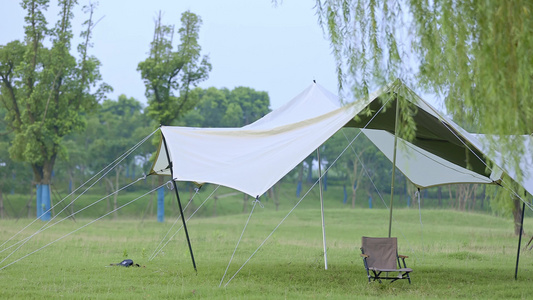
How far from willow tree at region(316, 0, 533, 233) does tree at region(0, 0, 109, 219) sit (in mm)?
17839

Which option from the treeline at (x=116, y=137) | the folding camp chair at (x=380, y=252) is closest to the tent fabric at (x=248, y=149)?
the folding camp chair at (x=380, y=252)

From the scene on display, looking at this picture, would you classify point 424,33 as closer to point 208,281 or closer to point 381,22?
point 381,22

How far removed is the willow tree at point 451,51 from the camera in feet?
14.5

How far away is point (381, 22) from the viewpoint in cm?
525

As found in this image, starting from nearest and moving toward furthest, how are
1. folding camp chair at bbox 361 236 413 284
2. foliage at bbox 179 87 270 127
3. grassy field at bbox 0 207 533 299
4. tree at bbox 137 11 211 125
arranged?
grassy field at bbox 0 207 533 299, folding camp chair at bbox 361 236 413 284, tree at bbox 137 11 211 125, foliage at bbox 179 87 270 127

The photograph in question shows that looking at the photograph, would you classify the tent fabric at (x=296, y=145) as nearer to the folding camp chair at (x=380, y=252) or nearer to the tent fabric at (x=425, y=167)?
the tent fabric at (x=425, y=167)

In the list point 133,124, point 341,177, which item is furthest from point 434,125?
point 341,177

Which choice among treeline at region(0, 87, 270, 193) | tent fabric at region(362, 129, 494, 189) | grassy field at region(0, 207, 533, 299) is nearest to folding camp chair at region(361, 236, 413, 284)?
grassy field at region(0, 207, 533, 299)

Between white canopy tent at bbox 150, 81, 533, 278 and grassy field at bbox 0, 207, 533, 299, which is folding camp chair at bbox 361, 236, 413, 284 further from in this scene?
white canopy tent at bbox 150, 81, 533, 278

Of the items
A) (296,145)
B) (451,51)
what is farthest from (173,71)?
(451,51)

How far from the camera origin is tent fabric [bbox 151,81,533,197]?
6.91 metres

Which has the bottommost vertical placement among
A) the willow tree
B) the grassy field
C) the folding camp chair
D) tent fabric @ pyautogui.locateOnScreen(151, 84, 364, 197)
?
the grassy field

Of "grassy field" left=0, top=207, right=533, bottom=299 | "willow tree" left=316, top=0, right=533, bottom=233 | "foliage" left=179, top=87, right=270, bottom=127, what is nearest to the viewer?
"willow tree" left=316, top=0, right=533, bottom=233

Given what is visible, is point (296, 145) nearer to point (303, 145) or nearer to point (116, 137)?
point (303, 145)
